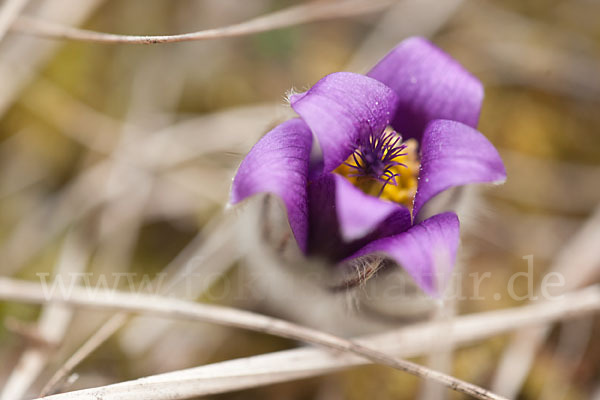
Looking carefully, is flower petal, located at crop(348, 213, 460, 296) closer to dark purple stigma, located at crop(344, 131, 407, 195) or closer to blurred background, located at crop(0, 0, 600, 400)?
dark purple stigma, located at crop(344, 131, 407, 195)

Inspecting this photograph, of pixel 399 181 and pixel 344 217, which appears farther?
pixel 399 181

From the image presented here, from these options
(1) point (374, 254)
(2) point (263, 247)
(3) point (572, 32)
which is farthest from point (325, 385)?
(3) point (572, 32)

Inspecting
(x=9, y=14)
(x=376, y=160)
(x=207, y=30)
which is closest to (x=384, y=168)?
(x=376, y=160)

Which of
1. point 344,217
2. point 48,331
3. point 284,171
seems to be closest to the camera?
point 344,217

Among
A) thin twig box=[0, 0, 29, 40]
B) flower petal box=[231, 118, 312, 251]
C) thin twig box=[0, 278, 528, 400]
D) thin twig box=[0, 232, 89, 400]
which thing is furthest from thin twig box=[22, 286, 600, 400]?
thin twig box=[0, 0, 29, 40]

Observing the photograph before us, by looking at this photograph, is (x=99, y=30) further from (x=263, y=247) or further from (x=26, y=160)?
(x=263, y=247)

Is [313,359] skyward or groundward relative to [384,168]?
groundward

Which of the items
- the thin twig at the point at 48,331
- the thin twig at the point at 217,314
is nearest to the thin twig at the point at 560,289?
the thin twig at the point at 217,314

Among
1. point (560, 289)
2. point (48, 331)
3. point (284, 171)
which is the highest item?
point (284, 171)

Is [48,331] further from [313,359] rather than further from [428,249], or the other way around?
[428,249]
